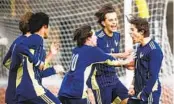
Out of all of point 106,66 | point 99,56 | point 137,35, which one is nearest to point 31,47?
point 99,56

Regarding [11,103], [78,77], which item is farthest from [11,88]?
[78,77]

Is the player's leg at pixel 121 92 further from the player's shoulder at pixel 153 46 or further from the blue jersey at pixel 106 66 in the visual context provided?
the player's shoulder at pixel 153 46

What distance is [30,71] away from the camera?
225 inches

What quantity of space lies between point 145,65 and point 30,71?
111 cm

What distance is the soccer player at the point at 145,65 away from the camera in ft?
18.4

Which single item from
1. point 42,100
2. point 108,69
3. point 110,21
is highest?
point 110,21

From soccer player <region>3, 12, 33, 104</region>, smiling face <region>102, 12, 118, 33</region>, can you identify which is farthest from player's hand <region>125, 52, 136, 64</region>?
soccer player <region>3, 12, 33, 104</region>

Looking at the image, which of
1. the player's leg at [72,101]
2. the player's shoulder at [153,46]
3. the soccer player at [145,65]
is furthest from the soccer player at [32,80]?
the player's shoulder at [153,46]

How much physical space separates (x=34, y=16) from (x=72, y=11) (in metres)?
3.88

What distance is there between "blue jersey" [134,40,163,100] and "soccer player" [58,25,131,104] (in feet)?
1.10

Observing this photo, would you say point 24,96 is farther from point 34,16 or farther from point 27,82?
point 34,16

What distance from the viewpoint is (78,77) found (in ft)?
19.9

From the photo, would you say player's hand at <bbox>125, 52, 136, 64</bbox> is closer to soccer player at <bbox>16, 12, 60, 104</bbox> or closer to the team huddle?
the team huddle

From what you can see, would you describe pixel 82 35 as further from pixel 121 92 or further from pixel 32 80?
pixel 121 92
